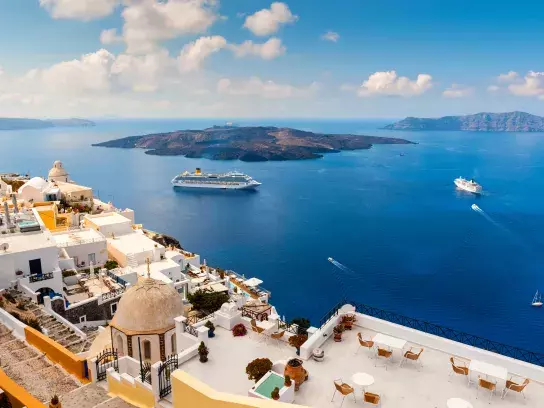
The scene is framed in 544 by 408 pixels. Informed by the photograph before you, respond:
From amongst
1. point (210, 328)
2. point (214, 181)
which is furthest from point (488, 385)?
point (214, 181)

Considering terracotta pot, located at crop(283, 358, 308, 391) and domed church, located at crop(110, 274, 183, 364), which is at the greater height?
terracotta pot, located at crop(283, 358, 308, 391)

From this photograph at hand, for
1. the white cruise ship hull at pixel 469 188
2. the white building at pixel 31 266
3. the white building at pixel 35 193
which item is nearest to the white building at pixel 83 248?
the white building at pixel 31 266

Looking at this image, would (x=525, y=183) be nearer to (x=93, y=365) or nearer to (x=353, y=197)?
(x=353, y=197)

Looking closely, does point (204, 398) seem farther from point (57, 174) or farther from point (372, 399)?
point (57, 174)

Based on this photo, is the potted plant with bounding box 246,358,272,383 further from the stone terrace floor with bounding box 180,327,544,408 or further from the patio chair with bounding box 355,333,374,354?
the patio chair with bounding box 355,333,374,354

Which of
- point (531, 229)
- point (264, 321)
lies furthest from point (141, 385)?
point (531, 229)

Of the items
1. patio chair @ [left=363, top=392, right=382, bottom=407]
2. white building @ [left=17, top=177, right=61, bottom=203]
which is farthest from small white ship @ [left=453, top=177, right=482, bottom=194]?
patio chair @ [left=363, top=392, right=382, bottom=407]

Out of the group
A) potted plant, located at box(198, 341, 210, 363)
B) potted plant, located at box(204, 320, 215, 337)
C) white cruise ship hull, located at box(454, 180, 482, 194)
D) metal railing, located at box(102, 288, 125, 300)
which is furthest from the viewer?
white cruise ship hull, located at box(454, 180, 482, 194)
